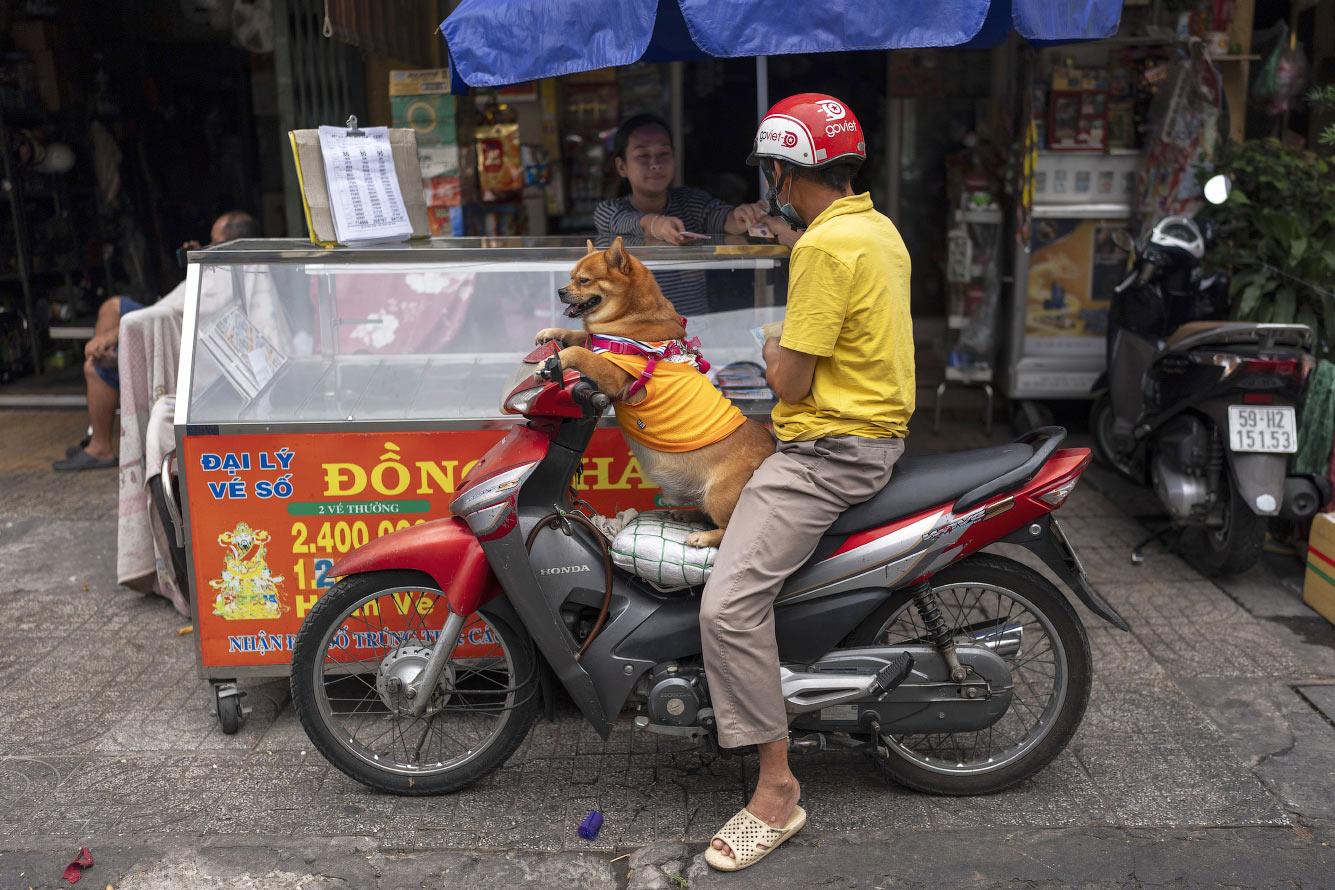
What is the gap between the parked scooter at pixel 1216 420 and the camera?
16.1 feet

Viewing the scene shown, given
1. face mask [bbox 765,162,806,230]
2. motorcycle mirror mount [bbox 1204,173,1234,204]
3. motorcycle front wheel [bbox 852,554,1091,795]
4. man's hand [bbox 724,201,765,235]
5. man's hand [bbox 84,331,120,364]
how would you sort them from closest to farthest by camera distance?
face mask [bbox 765,162,806,230], motorcycle front wheel [bbox 852,554,1091,795], man's hand [bbox 724,201,765,235], motorcycle mirror mount [bbox 1204,173,1234,204], man's hand [bbox 84,331,120,364]

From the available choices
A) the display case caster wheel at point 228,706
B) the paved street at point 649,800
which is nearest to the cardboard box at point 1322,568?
the paved street at point 649,800

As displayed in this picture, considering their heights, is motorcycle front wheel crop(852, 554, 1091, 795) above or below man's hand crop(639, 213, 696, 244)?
below

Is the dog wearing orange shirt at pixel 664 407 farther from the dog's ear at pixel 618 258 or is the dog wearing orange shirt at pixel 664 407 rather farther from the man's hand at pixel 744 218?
the man's hand at pixel 744 218

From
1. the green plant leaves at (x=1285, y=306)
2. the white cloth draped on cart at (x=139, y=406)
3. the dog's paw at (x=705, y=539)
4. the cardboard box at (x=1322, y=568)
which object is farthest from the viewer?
the green plant leaves at (x=1285, y=306)

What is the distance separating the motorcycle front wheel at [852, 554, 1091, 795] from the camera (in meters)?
3.39

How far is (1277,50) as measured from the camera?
22.2 ft

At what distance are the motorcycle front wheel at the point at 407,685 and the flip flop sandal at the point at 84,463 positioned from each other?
152 inches

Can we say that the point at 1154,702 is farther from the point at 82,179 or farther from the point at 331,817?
the point at 82,179

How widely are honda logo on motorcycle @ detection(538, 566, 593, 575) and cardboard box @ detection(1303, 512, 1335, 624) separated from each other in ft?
10.3

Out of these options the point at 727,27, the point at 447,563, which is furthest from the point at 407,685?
the point at 727,27

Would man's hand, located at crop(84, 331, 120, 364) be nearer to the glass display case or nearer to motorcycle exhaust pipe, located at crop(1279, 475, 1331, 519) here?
the glass display case

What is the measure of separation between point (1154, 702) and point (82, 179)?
816cm

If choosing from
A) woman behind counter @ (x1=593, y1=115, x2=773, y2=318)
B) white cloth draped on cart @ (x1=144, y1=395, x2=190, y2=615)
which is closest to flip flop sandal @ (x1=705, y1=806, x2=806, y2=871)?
woman behind counter @ (x1=593, y1=115, x2=773, y2=318)
